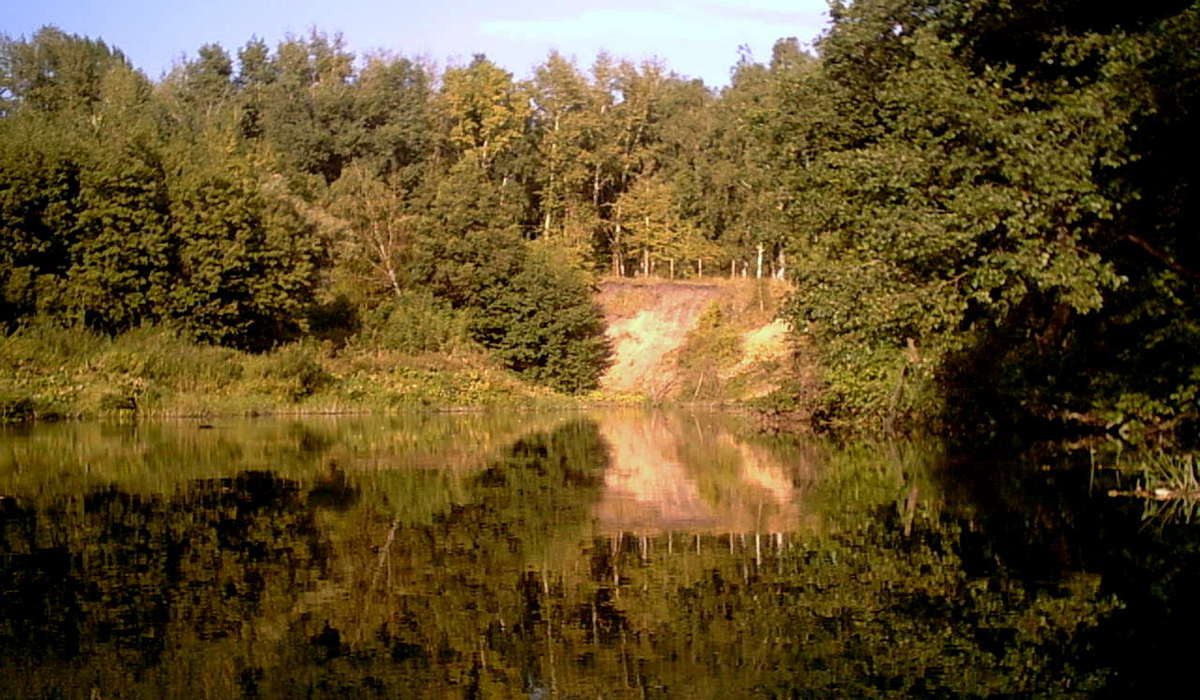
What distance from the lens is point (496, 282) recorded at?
51219mm

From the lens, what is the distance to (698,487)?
18.2 m

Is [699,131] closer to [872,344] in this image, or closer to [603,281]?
[603,281]

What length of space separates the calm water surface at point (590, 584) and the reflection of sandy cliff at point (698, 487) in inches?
4.0

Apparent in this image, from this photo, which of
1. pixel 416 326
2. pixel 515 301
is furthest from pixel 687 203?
pixel 416 326

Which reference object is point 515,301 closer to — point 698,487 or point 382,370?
point 382,370

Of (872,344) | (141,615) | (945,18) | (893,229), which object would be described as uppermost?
(945,18)

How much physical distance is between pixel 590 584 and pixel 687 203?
54569 mm

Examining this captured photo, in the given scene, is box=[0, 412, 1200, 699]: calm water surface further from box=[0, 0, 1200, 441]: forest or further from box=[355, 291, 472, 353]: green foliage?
box=[355, 291, 472, 353]: green foliage

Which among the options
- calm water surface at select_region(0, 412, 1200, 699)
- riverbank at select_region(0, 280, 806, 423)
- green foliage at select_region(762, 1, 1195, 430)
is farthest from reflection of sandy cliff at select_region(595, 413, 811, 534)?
riverbank at select_region(0, 280, 806, 423)

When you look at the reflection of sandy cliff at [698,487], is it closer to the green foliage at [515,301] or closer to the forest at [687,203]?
the forest at [687,203]

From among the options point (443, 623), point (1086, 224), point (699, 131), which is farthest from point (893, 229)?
point (699, 131)

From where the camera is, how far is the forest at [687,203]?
16.5 metres

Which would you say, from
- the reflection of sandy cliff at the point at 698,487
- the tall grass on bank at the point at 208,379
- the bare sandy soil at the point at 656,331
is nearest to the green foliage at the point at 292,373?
the tall grass on bank at the point at 208,379

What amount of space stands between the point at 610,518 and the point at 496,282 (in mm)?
37206
